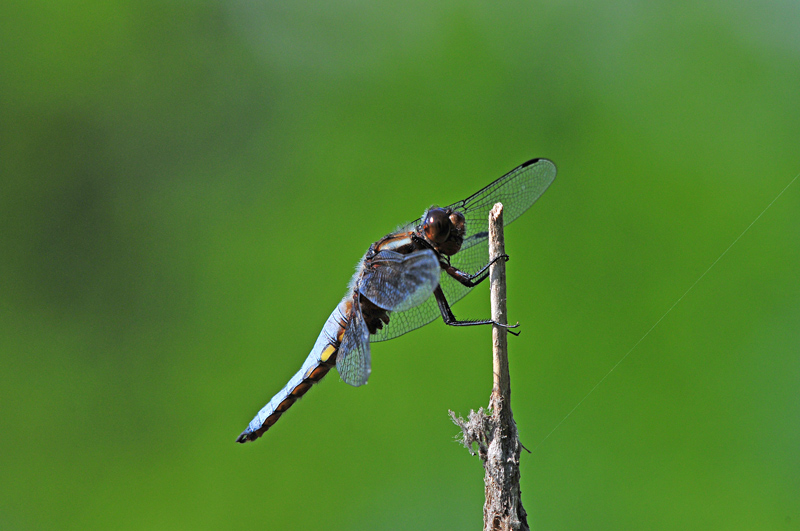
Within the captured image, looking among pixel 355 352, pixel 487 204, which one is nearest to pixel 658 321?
pixel 487 204

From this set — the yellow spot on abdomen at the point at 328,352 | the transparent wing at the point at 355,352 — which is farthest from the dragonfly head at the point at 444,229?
the yellow spot on abdomen at the point at 328,352

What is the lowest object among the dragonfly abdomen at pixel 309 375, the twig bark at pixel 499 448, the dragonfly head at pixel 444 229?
the twig bark at pixel 499 448

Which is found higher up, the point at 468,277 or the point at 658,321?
the point at 658,321

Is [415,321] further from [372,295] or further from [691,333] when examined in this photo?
[691,333]

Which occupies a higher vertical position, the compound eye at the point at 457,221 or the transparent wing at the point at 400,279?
the compound eye at the point at 457,221

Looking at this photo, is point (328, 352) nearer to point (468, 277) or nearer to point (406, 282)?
point (406, 282)

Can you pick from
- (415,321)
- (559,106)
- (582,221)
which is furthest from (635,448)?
(559,106)

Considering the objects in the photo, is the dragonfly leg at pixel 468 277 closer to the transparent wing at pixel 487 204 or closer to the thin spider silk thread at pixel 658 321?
the transparent wing at pixel 487 204

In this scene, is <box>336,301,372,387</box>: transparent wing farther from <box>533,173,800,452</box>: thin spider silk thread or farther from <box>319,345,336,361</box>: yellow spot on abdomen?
<box>533,173,800,452</box>: thin spider silk thread
